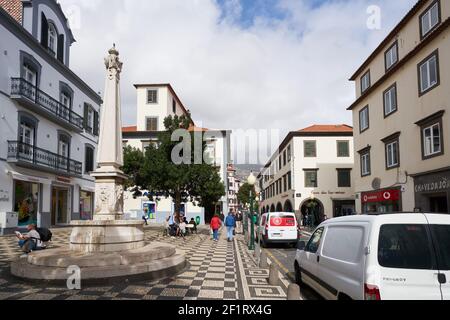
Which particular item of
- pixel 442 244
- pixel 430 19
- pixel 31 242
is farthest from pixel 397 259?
pixel 430 19

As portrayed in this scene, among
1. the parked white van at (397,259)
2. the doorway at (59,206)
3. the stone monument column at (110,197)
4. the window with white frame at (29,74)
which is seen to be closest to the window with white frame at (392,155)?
the stone monument column at (110,197)

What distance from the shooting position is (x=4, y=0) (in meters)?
22.3

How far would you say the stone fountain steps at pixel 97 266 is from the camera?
7.64m

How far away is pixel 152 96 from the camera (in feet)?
139

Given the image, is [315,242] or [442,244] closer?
[442,244]

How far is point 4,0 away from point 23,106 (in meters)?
6.98

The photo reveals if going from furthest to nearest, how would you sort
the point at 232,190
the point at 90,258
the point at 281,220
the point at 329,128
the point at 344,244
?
the point at 232,190 < the point at 329,128 < the point at 281,220 < the point at 90,258 < the point at 344,244

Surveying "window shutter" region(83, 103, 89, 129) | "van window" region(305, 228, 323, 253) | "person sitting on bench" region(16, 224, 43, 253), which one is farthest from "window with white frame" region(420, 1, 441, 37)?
"window shutter" region(83, 103, 89, 129)

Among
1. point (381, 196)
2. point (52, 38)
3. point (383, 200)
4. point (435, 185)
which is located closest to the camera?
point (435, 185)

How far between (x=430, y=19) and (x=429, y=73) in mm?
2595

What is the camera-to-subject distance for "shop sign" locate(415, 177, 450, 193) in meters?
15.4

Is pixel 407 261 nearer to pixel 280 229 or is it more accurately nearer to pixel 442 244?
pixel 442 244

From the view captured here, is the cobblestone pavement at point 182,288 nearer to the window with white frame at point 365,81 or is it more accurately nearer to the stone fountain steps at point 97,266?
the stone fountain steps at point 97,266
